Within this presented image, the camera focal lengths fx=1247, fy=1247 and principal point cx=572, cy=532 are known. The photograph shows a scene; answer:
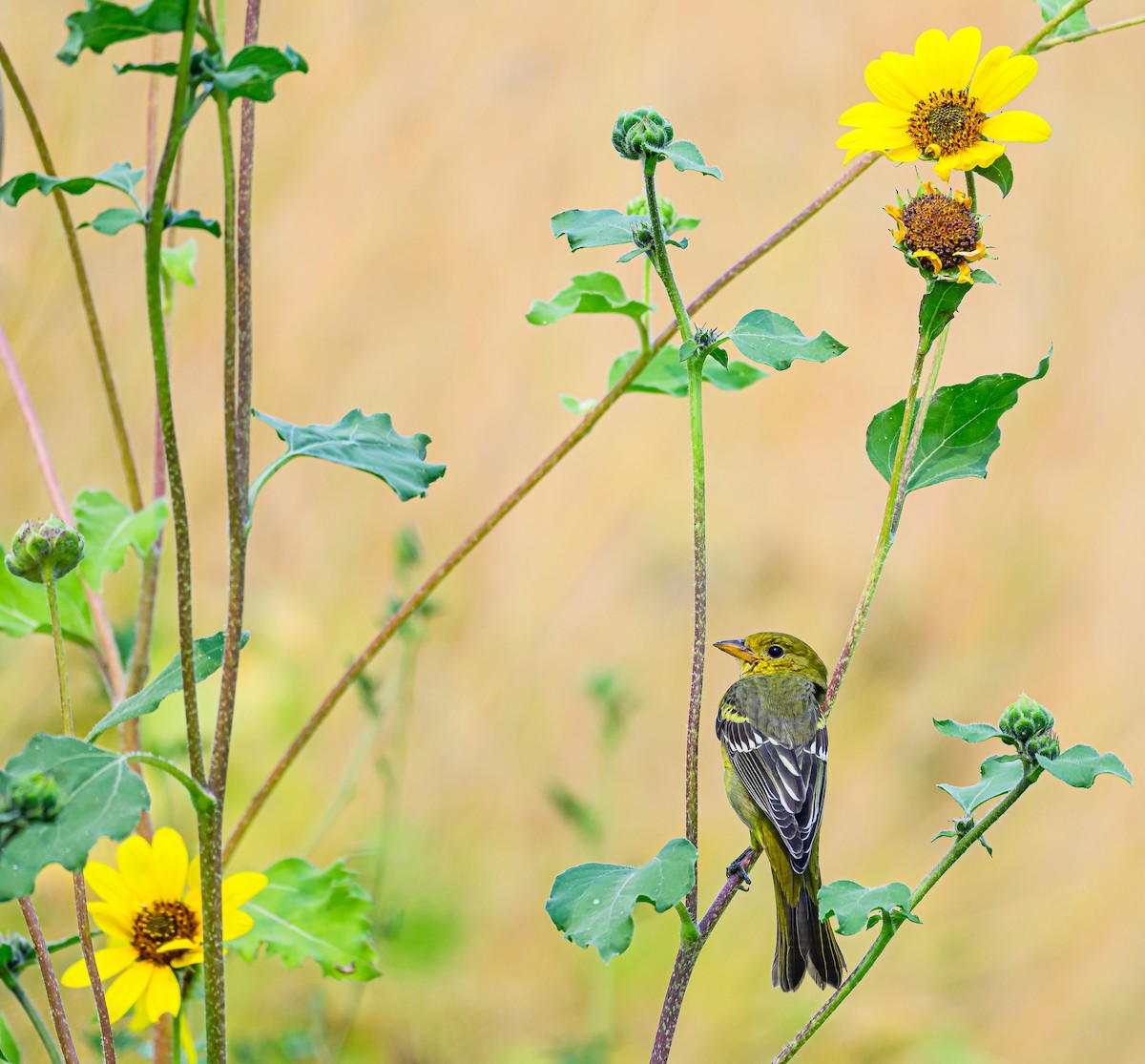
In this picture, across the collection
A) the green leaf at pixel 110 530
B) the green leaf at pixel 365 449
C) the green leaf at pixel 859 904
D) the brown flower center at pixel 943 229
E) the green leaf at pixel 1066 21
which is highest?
the green leaf at pixel 1066 21

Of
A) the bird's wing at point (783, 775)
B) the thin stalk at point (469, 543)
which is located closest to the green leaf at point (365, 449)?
the thin stalk at point (469, 543)

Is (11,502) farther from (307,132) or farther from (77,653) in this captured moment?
(307,132)

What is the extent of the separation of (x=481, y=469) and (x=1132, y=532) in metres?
0.96

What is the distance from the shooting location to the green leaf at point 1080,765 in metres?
0.44

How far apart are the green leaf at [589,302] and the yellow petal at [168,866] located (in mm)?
276

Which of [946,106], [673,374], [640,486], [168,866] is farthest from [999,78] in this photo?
Result: [640,486]

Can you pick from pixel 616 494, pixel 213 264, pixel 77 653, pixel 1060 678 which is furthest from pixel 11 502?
pixel 1060 678

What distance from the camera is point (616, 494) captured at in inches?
74.2

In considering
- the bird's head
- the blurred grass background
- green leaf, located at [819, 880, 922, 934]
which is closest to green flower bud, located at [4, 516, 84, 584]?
green leaf, located at [819, 880, 922, 934]

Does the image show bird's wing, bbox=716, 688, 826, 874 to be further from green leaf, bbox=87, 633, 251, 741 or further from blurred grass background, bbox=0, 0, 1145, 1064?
blurred grass background, bbox=0, 0, 1145, 1064

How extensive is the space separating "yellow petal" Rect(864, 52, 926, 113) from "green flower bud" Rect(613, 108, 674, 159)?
0.08 m

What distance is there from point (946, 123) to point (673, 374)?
0.21m

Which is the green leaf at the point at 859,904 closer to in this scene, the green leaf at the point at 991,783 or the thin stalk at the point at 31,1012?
the green leaf at the point at 991,783

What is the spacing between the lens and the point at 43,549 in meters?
0.46
